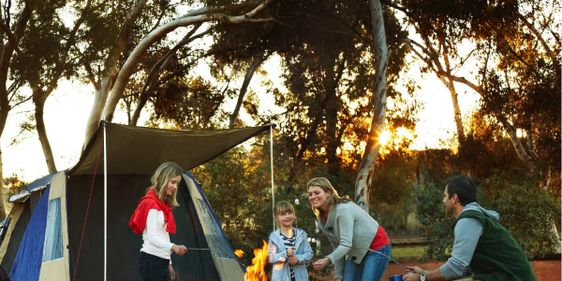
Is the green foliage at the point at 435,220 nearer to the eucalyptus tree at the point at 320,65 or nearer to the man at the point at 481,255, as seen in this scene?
the eucalyptus tree at the point at 320,65

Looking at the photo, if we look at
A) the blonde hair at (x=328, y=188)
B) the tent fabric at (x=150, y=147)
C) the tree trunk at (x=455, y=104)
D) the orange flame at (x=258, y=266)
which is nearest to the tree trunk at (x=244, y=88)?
the tree trunk at (x=455, y=104)

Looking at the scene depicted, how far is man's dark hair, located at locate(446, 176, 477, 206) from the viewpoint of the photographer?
11.6 ft

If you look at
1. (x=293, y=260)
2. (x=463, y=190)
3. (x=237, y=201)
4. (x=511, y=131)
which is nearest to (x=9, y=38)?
(x=237, y=201)

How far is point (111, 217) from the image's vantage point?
27.7 feet

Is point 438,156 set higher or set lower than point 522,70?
lower

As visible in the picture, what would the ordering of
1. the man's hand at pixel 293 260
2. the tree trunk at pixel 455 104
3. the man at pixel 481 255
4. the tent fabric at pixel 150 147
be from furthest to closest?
1. the tree trunk at pixel 455 104
2. the tent fabric at pixel 150 147
3. the man's hand at pixel 293 260
4. the man at pixel 481 255

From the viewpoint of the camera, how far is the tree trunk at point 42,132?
1462 cm

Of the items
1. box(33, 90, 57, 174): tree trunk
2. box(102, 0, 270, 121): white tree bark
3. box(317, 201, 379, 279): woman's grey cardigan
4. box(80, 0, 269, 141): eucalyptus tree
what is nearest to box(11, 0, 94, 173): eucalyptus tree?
box(33, 90, 57, 174): tree trunk

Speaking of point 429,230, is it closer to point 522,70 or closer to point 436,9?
point 436,9

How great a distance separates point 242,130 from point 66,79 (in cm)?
881

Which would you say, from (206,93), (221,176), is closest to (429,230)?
(221,176)

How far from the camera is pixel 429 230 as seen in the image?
1270cm

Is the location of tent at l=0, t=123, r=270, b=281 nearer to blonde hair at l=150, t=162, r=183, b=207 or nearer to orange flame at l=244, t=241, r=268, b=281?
orange flame at l=244, t=241, r=268, b=281

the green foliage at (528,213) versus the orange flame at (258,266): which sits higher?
the green foliage at (528,213)
